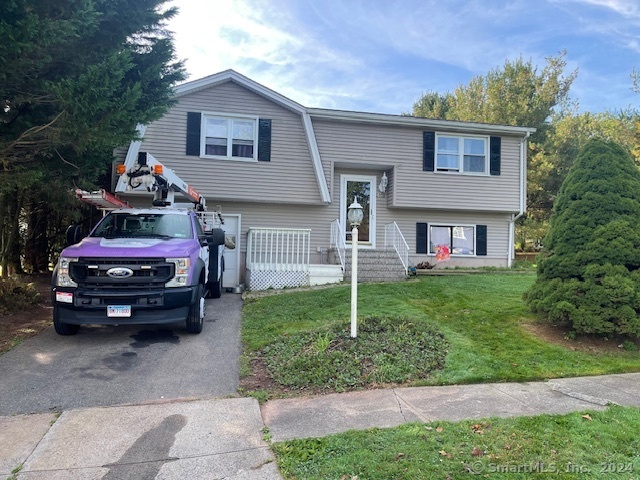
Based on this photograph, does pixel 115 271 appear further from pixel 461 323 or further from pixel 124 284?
pixel 461 323

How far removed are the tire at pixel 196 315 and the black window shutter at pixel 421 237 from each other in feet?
29.1

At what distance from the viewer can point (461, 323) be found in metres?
6.42

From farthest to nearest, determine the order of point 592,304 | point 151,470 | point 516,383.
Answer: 1. point 592,304
2. point 516,383
3. point 151,470

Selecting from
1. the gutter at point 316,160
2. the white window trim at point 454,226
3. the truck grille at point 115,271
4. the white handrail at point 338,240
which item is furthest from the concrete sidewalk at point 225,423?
the white window trim at point 454,226

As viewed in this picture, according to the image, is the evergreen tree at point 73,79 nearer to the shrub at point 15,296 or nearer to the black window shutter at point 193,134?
the shrub at point 15,296

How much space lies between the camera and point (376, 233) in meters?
13.4

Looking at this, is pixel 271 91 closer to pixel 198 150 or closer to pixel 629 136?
pixel 198 150

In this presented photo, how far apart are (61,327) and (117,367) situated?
169 cm

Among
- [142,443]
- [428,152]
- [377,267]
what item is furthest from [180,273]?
[428,152]

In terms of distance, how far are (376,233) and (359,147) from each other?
2.96 metres

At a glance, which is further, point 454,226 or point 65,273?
point 454,226

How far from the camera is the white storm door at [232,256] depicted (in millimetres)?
11539

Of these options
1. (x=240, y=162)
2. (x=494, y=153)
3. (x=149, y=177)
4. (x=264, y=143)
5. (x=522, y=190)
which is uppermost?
(x=494, y=153)

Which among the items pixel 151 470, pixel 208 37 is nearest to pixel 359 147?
pixel 208 37
